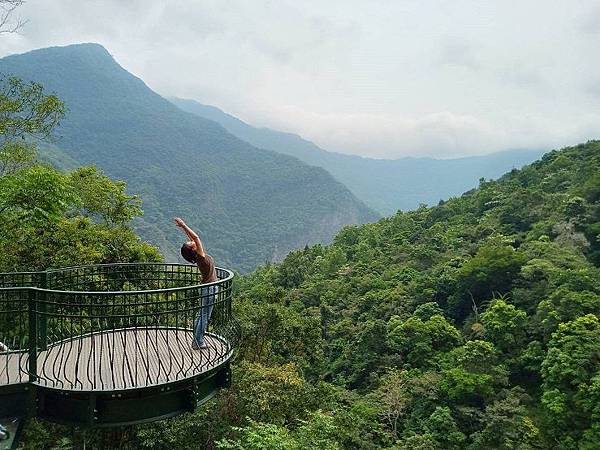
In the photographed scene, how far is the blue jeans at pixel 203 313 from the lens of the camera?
4.93 m

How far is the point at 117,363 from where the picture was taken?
4781 millimetres

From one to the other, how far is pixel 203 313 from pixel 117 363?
969 millimetres

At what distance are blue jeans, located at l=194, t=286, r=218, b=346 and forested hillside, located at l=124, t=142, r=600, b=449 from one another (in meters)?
3.52

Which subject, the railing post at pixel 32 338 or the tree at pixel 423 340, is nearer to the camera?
the railing post at pixel 32 338

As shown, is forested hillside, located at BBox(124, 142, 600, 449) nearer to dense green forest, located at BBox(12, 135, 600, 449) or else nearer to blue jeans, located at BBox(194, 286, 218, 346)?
dense green forest, located at BBox(12, 135, 600, 449)

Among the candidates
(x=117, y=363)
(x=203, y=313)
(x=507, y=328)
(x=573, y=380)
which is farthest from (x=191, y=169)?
(x=117, y=363)

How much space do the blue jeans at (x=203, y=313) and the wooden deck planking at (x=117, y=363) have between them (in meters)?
0.17

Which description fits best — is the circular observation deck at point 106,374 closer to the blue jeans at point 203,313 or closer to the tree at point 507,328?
the blue jeans at point 203,313

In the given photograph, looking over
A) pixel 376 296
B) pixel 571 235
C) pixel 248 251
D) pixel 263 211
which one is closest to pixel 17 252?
pixel 376 296

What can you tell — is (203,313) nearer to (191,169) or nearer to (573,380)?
(573,380)

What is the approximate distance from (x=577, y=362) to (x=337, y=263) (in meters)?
27.7

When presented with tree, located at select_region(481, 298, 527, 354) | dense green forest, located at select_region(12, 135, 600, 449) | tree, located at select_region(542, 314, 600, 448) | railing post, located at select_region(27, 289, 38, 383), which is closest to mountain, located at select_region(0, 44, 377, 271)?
dense green forest, located at select_region(12, 135, 600, 449)

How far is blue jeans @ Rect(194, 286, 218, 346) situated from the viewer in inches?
194

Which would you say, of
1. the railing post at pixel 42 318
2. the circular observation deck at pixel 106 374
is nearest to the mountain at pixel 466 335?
the circular observation deck at pixel 106 374
